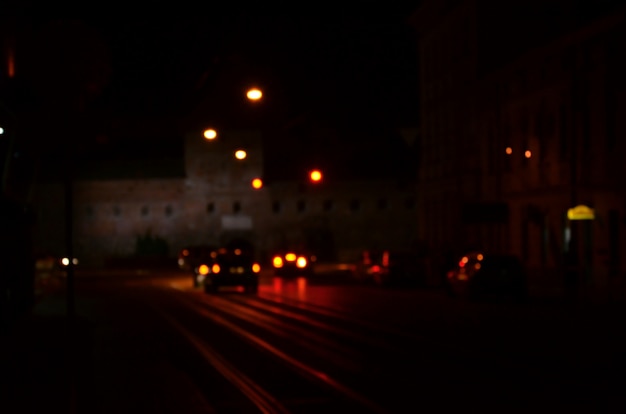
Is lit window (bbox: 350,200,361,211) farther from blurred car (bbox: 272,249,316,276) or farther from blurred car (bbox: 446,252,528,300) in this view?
blurred car (bbox: 446,252,528,300)

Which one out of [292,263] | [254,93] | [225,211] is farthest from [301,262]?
[254,93]

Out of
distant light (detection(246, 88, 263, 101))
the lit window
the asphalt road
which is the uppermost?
the lit window

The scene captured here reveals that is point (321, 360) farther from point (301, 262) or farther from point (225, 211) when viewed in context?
point (225, 211)

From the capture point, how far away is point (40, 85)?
19.0 meters

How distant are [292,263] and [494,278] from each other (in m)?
25.8

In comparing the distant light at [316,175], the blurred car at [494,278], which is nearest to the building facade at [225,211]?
the blurred car at [494,278]

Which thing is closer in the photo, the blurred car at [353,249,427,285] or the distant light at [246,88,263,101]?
the distant light at [246,88,263,101]

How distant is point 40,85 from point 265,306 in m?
17.4

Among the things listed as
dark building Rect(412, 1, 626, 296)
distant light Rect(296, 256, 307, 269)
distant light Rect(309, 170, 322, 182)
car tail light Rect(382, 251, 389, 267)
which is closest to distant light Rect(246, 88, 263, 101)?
distant light Rect(309, 170, 322, 182)

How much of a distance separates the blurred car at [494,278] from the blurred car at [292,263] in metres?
24.3

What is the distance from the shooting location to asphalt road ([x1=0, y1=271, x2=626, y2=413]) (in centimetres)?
1368

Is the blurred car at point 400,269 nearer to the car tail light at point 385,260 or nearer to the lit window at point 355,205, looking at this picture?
the car tail light at point 385,260

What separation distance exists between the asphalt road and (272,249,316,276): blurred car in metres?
27.0

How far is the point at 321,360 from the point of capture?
18.8m
